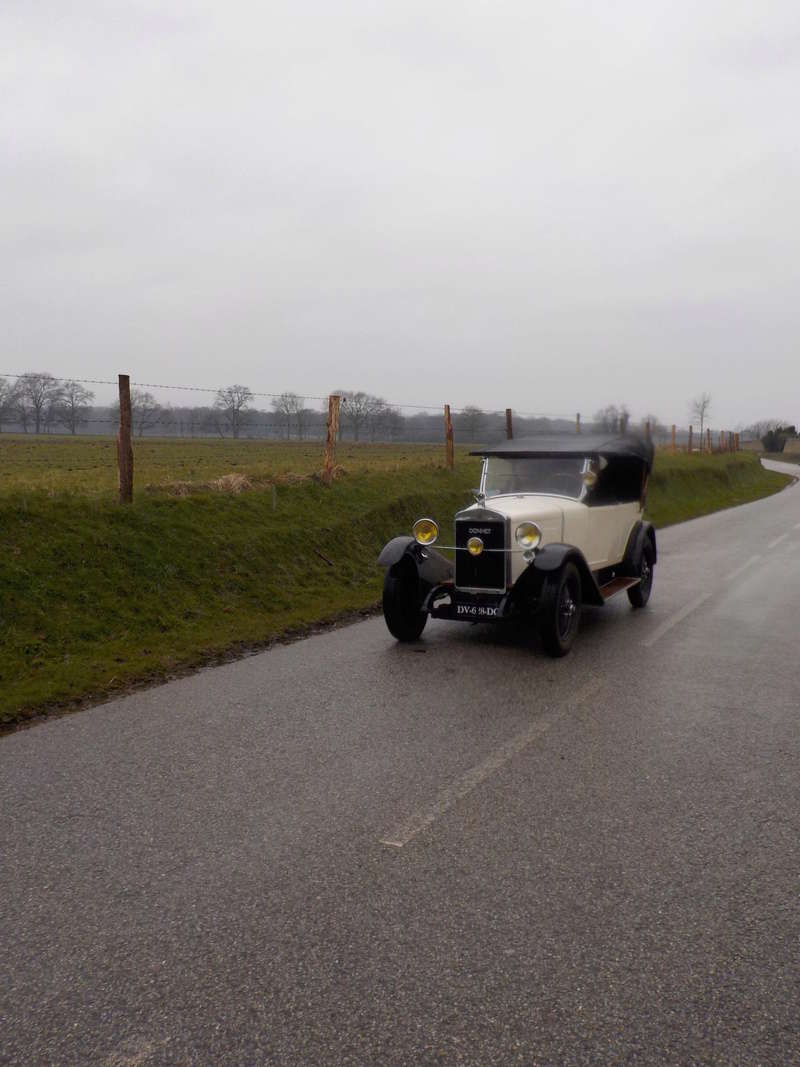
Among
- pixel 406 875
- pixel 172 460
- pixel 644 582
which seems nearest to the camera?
pixel 406 875

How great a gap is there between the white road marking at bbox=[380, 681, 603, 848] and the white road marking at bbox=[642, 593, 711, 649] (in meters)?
2.49

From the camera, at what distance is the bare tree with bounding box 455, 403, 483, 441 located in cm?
2180

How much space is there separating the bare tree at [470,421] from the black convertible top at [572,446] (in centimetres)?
1103

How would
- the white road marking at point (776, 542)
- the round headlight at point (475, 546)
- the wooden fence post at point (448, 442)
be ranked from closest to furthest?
→ the round headlight at point (475, 546) < the white road marking at point (776, 542) < the wooden fence post at point (448, 442)

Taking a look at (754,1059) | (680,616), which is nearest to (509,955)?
(754,1059)

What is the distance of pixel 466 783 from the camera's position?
15.3ft

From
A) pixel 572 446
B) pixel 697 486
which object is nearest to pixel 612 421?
pixel 572 446

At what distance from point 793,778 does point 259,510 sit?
9281 millimetres

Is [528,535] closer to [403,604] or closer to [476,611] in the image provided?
[476,611]

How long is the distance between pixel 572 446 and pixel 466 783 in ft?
18.5

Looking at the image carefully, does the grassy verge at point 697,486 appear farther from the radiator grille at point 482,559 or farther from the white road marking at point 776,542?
the radiator grille at point 482,559

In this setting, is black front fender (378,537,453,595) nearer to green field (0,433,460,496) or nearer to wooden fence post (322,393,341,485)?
green field (0,433,460,496)

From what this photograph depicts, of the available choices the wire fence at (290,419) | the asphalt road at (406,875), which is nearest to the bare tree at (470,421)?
the wire fence at (290,419)

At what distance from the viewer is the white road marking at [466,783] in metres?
4.04
